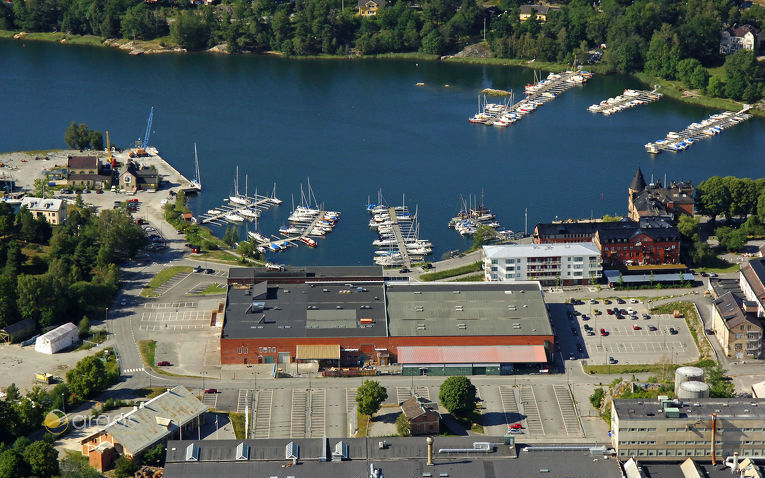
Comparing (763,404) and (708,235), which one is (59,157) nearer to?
(708,235)

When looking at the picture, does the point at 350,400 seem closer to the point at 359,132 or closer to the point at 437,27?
the point at 359,132

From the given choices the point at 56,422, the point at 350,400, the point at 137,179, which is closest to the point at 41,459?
the point at 56,422

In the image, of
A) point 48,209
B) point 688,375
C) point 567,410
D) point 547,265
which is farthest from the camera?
point 48,209

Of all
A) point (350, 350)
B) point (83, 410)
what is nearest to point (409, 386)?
point (350, 350)

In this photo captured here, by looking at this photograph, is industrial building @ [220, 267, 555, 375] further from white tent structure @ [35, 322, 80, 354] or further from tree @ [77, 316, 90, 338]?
white tent structure @ [35, 322, 80, 354]

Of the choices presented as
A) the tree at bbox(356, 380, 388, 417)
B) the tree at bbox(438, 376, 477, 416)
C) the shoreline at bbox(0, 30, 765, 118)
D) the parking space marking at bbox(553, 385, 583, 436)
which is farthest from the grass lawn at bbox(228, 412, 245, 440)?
the shoreline at bbox(0, 30, 765, 118)
